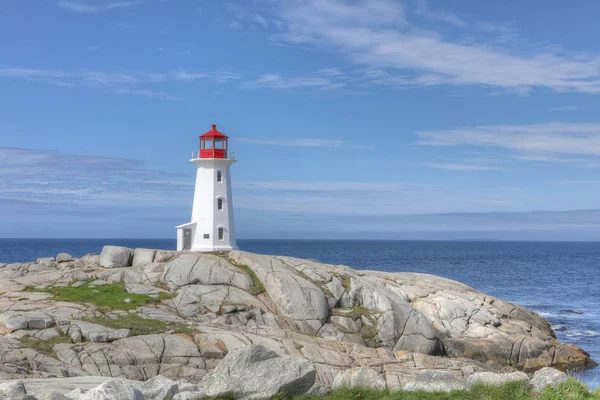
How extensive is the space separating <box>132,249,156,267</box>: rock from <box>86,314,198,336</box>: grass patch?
9011 millimetres

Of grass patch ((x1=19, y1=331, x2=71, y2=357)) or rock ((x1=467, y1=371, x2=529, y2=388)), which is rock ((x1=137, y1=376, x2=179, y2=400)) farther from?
grass patch ((x1=19, y1=331, x2=71, y2=357))

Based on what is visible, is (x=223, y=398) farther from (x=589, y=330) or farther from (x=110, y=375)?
(x=589, y=330)

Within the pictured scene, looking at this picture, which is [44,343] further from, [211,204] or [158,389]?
[211,204]

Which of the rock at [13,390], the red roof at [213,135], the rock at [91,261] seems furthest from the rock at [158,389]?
the red roof at [213,135]

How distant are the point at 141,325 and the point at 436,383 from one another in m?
17.7

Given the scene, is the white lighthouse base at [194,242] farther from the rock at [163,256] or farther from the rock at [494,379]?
the rock at [494,379]

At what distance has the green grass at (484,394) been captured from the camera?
15.6 metres

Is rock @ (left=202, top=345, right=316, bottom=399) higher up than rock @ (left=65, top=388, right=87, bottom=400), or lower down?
higher up

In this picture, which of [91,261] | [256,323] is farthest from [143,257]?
→ [256,323]

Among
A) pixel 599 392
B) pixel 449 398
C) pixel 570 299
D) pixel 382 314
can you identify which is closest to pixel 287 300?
pixel 382 314

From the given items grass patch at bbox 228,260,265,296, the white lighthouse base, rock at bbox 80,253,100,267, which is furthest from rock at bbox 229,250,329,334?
rock at bbox 80,253,100,267

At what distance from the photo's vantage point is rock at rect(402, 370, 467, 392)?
691 inches

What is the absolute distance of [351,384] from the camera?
18.9 meters

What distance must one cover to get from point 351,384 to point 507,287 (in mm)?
68878
